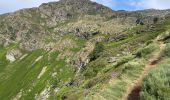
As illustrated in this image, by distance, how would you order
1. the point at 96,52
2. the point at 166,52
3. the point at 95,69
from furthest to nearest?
the point at 96,52
the point at 95,69
the point at 166,52

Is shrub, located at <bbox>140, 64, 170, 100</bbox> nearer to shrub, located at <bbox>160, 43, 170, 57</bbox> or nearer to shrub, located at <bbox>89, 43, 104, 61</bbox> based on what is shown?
shrub, located at <bbox>160, 43, 170, 57</bbox>

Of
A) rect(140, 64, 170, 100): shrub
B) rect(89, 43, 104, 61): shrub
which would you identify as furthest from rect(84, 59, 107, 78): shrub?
rect(89, 43, 104, 61): shrub

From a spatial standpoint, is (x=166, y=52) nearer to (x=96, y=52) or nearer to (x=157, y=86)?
(x=157, y=86)

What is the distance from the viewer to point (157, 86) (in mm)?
21141

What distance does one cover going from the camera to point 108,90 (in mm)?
25578

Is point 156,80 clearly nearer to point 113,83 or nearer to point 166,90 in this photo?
point 166,90

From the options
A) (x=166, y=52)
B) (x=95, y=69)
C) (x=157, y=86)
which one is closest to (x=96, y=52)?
(x=95, y=69)

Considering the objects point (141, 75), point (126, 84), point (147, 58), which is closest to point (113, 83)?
point (126, 84)

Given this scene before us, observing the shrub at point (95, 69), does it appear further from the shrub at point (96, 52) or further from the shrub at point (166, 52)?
the shrub at point (96, 52)

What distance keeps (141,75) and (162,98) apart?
7.61 meters

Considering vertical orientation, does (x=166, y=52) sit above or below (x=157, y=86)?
above

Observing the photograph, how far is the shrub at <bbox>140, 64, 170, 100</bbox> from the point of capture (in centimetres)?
2062

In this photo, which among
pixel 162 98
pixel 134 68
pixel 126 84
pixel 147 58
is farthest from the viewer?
pixel 147 58

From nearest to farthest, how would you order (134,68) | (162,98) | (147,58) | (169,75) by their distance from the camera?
1. (162,98)
2. (169,75)
3. (134,68)
4. (147,58)
